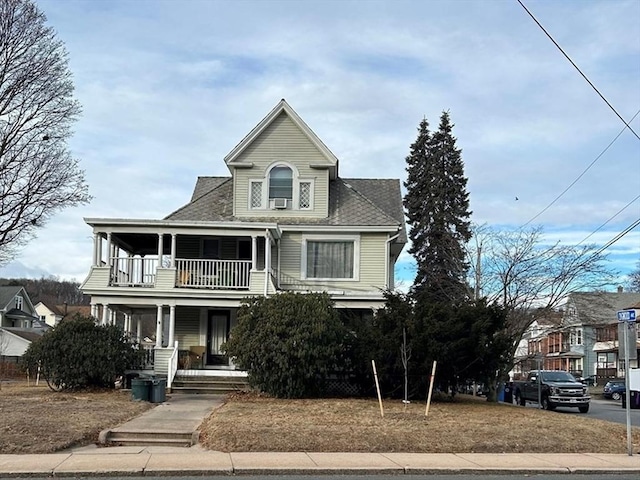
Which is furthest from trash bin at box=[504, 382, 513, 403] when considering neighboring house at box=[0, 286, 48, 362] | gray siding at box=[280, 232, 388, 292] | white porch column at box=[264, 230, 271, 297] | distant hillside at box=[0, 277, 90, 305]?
distant hillside at box=[0, 277, 90, 305]

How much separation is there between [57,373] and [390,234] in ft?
43.4

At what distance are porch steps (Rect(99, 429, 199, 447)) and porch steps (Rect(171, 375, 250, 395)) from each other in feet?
29.8

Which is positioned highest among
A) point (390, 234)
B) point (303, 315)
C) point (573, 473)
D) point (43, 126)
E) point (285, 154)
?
point (43, 126)

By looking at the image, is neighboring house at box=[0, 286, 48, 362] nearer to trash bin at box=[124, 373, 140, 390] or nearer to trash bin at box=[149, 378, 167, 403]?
trash bin at box=[124, 373, 140, 390]

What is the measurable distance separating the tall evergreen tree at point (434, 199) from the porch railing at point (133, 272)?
18796mm

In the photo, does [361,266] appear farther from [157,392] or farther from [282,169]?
[157,392]

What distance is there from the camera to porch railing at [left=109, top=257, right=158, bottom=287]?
85.9ft

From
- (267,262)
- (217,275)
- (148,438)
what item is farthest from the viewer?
(217,275)

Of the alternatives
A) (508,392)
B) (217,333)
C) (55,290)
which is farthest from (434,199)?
(55,290)

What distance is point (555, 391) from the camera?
29.6m

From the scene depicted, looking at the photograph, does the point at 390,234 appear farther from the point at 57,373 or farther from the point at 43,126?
the point at 43,126

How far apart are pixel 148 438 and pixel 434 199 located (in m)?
32.6

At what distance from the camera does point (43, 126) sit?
33.7 metres

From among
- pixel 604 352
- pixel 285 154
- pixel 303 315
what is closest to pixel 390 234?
pixel 285 154
